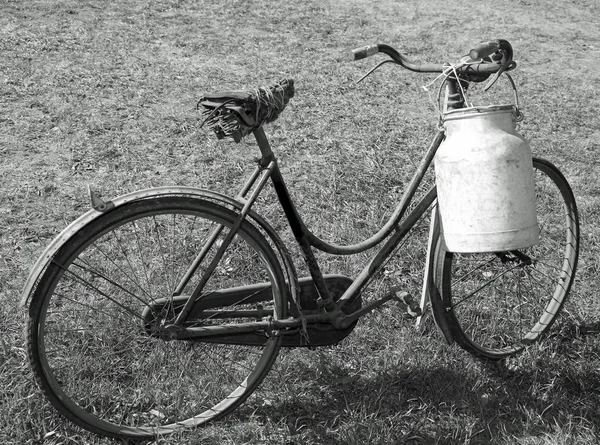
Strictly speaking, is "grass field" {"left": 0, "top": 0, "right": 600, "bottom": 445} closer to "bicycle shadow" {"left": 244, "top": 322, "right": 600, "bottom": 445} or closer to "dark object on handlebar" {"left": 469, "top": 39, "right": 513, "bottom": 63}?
"bicycle shadow" {"left": 244, "top": 322, "right": 600, "bottom": 445}

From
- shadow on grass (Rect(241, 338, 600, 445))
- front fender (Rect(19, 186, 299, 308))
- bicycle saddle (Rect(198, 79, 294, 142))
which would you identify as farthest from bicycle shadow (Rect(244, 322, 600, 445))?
bicycle saddle (Rect(198, 79, 294, 142))

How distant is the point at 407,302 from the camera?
3.15m

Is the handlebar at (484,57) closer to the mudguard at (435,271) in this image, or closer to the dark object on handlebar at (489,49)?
the dark object on handlebar at (489,49)

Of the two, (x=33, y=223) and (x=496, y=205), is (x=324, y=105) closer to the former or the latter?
(x=33, y=223)

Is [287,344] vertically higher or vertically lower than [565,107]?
higher

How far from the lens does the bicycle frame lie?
2.69 metres

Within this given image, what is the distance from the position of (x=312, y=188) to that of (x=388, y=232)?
1758mm

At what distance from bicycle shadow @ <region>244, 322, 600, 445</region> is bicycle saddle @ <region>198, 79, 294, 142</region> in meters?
1.33

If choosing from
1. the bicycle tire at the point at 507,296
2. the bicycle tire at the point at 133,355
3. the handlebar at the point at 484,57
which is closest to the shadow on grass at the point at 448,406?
the bicycle tire at the point at 507,296

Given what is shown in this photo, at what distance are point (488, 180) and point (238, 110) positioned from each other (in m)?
1.03

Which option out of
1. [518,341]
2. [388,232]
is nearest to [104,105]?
[388,232]

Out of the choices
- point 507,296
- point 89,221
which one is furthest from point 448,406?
point 89,221

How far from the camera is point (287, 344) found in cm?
303

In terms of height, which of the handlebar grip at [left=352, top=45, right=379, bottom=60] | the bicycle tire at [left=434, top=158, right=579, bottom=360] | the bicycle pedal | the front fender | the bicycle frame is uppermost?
the handlebar grip at [left=352, top=45, right=379, bottom=60]
